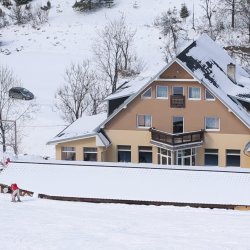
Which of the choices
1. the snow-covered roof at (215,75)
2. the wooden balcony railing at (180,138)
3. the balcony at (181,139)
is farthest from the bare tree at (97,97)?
the balcony at (181,139)

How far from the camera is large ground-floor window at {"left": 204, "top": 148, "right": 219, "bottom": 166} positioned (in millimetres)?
44219

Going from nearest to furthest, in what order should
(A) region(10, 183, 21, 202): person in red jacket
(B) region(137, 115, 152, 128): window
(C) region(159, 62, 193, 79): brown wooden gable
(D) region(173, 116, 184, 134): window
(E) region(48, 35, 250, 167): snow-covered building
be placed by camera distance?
(A) region(10, 183, 21, 202): person in red jacket → (C) region(159, 62, 193, 79): brown wooden gable → (E) region(48, 35, 250, 167): snow-covered building → (D) region(173, 116, 184, 134): window → (B) region(137, 115, 152, 128): window

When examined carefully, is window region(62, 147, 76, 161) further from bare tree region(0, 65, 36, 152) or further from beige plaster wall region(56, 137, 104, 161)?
bare tree region(0, 65, 36, 152)

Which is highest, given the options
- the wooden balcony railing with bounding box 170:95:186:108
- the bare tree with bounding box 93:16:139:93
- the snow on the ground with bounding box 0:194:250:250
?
the bare tree with bounding box 93:16:139:93

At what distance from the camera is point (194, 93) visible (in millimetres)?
43594

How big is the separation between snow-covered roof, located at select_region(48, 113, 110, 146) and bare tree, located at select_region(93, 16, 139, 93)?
17.7 meters

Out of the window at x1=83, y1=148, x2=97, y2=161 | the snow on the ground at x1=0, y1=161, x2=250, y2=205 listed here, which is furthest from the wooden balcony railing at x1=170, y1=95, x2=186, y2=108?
the snow on the ground at x1=0, y1=161, x2=250, y2=205

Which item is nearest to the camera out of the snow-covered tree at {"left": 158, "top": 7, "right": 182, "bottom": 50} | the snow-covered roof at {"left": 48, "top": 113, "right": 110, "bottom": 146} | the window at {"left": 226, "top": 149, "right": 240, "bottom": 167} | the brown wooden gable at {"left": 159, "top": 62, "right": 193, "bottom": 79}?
the brown wooden gable at {"left": 159, "top": 62, "right": 193, "bottom": 79}

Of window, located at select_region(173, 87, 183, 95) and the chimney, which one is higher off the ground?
the chimney

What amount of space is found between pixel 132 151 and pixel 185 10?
41198 millimetres

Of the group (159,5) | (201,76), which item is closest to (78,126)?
(201,76)

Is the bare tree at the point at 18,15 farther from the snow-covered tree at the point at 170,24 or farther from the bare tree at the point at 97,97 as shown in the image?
the bare tree at the point at 97,97

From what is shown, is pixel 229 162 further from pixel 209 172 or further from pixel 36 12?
pixel 36 12

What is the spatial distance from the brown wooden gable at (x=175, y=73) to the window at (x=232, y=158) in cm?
581
